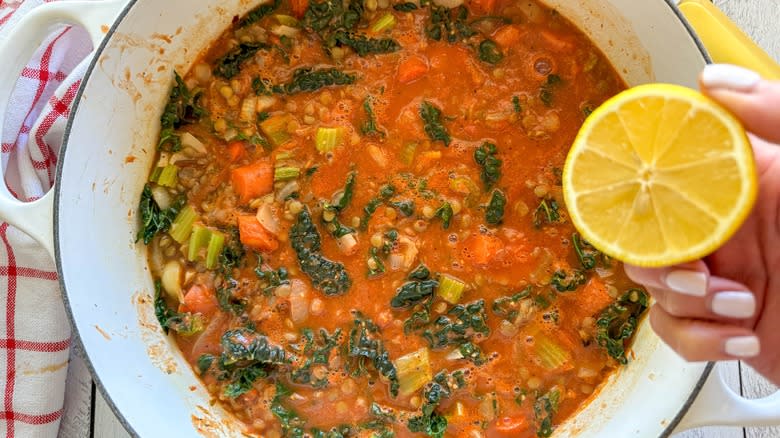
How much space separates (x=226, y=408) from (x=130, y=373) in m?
0.54

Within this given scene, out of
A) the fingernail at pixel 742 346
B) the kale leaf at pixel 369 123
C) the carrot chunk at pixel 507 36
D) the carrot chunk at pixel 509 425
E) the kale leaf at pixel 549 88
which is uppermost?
the carrot chunk at pixel 507 36

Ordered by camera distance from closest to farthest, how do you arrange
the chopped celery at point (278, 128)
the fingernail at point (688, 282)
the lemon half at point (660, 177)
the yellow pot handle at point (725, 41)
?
the lemon half at point (660, 177) → the fingernail at point (688, 282) → the yellow pot handle at point (725, 41) → the chopped celery at point (278, 128)

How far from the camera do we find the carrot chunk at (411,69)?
3.84 metres

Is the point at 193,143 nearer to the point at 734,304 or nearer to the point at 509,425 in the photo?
the point at 509,425

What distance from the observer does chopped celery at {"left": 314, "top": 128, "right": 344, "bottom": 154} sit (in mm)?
3826

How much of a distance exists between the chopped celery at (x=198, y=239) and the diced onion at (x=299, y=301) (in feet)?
1.70

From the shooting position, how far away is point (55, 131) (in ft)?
13.1

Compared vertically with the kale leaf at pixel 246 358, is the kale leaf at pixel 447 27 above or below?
above

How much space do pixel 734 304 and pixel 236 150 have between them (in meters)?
2.53

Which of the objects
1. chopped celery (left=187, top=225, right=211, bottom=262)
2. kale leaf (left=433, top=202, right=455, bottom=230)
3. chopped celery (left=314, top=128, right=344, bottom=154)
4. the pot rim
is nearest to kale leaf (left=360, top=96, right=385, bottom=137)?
chopped celery (left=314, top=128, right=344, bottom=154)

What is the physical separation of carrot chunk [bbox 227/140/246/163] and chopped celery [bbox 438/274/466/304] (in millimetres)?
1253

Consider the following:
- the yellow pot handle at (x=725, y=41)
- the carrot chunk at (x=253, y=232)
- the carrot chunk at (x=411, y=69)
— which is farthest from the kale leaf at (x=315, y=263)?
the yellow pot handle at (x=725, y=41)

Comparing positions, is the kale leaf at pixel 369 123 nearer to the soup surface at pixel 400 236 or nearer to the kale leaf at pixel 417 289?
the soup surface at pixel 400 236

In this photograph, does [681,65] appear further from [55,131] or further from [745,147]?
[55,131]
